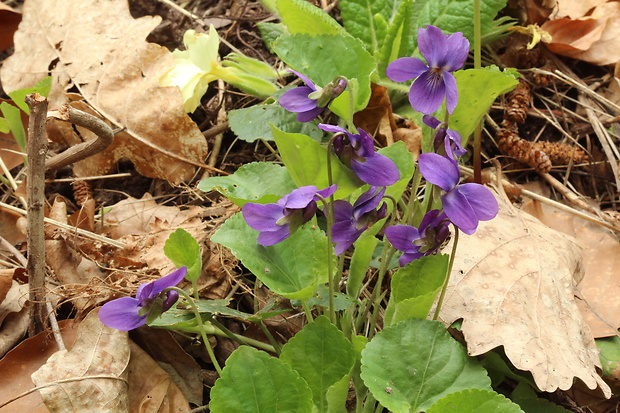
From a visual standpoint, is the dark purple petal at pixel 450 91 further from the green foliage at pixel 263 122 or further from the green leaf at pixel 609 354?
the green leaf at pixel 609 354

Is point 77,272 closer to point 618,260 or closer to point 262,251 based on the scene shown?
point 262,251

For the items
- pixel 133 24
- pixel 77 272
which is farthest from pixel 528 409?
pixel 133 24

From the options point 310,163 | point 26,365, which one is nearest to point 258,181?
point 310,163

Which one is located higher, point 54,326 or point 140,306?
point 140,306

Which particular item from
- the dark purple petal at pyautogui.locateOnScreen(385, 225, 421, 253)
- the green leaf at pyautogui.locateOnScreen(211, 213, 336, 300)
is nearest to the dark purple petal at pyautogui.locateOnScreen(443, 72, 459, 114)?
the dark purple petal at pyautogui.locateOnScreen(385, 225, 421, 253)

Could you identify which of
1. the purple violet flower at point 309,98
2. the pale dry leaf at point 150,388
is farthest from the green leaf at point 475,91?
the pale dry leaf at point 150,388

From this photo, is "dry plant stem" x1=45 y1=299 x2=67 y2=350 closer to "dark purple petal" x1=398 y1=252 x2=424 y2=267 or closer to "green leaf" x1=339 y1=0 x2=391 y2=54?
"dark purple petal" x1=398 y1=252 x2=424 y2=267

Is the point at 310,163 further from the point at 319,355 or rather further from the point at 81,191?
the point at 81,191
